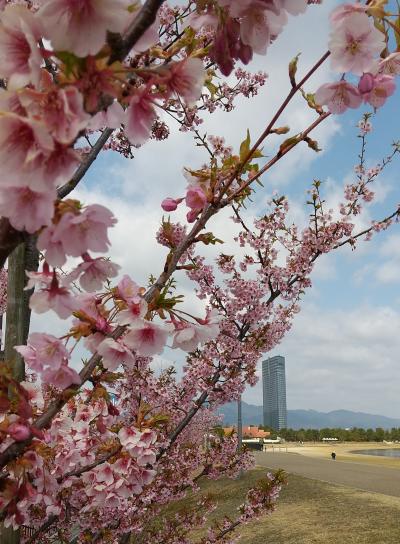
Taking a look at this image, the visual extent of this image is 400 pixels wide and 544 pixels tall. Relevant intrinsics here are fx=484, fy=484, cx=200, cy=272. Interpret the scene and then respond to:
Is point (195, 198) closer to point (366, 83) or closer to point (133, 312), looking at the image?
point (133, 312)

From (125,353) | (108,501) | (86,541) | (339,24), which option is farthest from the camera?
(86,541)

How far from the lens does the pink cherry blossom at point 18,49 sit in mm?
820

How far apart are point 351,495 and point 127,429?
15.6m

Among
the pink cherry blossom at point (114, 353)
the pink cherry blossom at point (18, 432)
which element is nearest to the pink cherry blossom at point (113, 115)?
the pink cherry blossom at point (114, 353)

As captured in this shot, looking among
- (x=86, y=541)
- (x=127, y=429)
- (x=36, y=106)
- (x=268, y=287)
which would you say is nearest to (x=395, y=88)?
(x=36, y=106)

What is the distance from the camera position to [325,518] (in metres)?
13.8

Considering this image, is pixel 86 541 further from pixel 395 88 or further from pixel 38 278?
pixel 395 88

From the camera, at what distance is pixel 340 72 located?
114 centimetres

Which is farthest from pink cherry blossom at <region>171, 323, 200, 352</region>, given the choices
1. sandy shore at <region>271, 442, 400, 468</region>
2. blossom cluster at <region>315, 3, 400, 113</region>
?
sandy shore at <region>271, 442, 400, 468</region>

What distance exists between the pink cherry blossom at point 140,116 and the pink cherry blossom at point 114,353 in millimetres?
695

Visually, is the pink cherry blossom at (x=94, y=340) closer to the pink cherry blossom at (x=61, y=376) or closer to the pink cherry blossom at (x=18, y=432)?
the pink cherry blossom at (x=61, y=376)

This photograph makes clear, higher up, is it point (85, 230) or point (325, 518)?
point (85, 230)

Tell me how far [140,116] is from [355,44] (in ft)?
1.71

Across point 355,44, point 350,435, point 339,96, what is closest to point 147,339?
point 339,96
